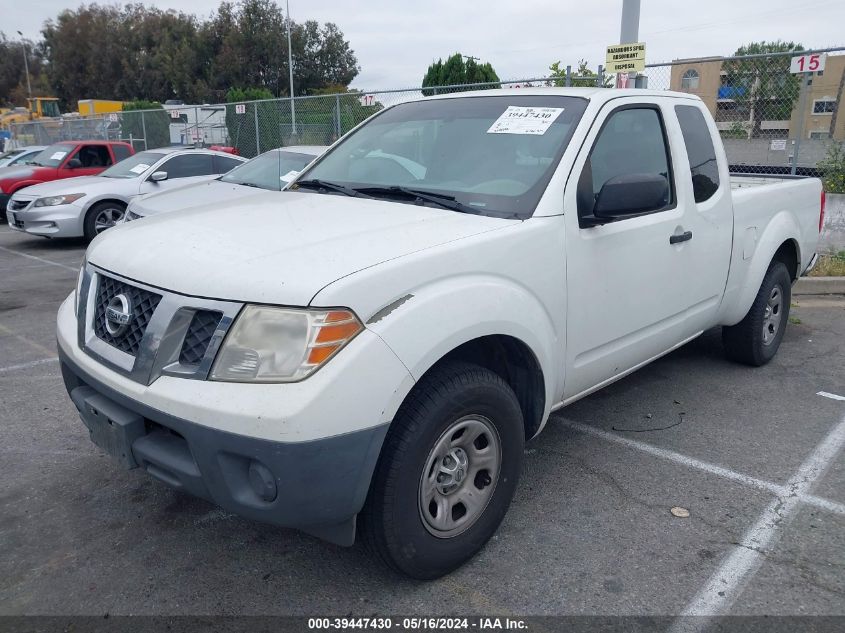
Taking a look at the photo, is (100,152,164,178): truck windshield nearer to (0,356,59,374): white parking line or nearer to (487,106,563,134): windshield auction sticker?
(0,356,59,374): white parking line

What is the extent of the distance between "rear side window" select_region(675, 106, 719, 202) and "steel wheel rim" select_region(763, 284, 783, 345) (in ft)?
4.29

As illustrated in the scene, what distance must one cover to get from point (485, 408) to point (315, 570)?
0.97 m

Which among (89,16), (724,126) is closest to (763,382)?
(724,126)

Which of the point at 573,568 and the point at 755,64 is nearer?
the point at 573,568

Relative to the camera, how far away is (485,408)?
8.88 ft

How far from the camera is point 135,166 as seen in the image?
11641 millimetres

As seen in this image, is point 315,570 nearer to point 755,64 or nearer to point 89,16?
point 755,64

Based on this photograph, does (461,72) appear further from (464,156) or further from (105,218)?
(464,156)

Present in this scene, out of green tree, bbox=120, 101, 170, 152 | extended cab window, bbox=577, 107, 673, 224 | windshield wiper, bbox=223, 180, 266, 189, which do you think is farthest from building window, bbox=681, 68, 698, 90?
green tree, bbox=120, 101, 170, 152

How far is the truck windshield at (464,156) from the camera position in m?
3.18

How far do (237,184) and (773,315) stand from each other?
20.9 feet

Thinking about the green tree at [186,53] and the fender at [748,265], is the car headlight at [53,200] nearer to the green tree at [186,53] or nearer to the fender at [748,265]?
the fender at [748,265]

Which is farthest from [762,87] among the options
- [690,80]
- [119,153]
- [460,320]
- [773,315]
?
[119,153]

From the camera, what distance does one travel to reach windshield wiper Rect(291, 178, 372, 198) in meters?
3.51
